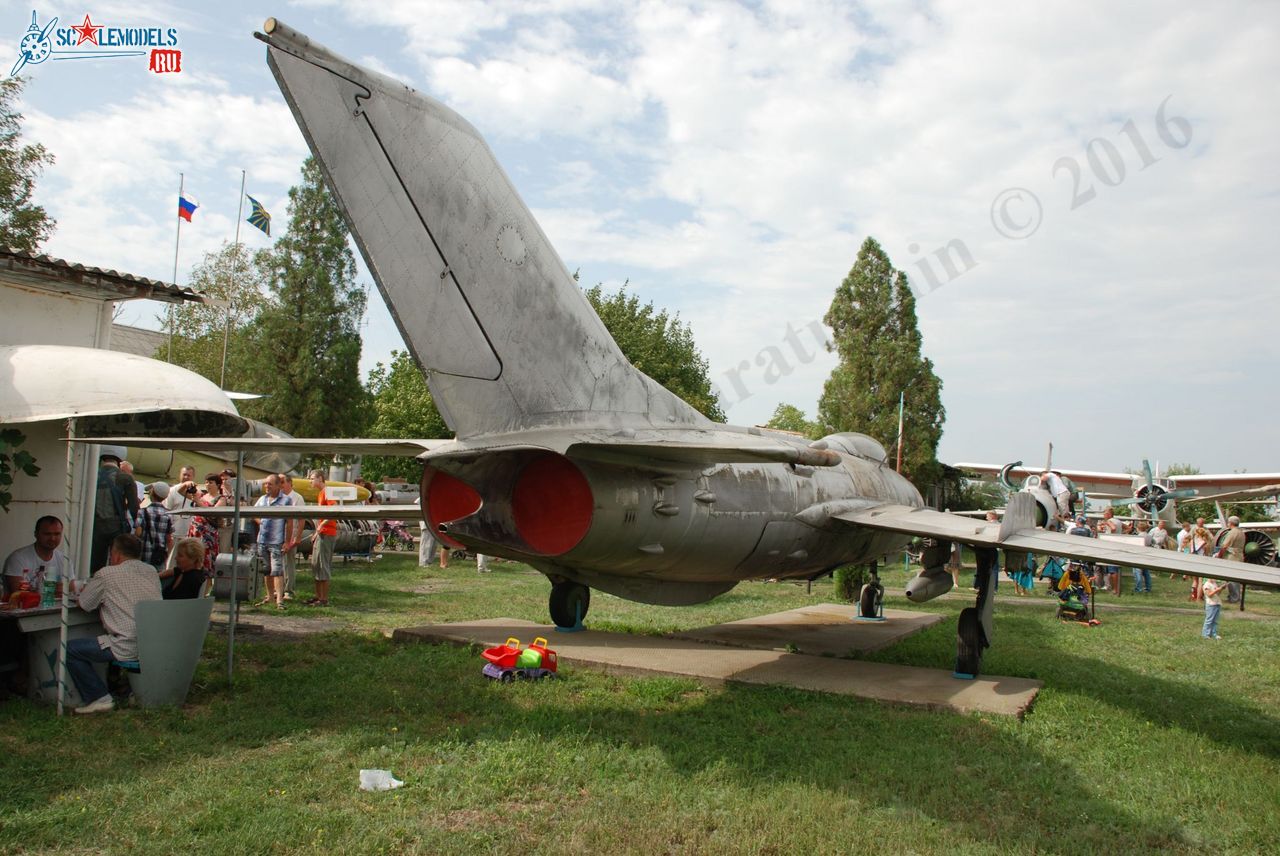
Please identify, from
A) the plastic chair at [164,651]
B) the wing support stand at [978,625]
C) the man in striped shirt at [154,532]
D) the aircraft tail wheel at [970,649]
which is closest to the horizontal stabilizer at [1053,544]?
the wing support stand at [978,625]

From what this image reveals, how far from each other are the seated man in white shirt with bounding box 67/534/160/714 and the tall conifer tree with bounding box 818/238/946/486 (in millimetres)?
28854

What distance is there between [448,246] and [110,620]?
3932 mm

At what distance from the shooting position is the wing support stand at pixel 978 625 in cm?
838

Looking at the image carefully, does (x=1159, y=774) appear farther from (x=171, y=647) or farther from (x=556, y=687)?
(x=171, y=647)

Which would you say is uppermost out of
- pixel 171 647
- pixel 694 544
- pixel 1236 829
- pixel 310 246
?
pixel 310 246

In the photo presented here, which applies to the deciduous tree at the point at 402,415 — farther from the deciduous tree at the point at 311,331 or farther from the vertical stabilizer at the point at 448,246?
the vertical stabilizer at the point at 448,246

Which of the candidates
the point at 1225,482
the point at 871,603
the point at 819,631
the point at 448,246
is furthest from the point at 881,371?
the point at 448,246

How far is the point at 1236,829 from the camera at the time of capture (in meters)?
4.85

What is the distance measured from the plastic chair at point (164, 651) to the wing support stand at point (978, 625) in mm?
6915

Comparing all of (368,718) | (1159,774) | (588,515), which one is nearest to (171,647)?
(368,718)

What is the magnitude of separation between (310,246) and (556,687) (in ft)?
109

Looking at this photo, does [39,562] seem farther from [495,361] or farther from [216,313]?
[216,313]

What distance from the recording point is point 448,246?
582cm

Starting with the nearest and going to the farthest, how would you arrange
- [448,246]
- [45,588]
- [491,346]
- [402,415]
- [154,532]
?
1. [448,246]
2. [491,346]
3. [45,588]
4. [154,532]
5. [402,415]
